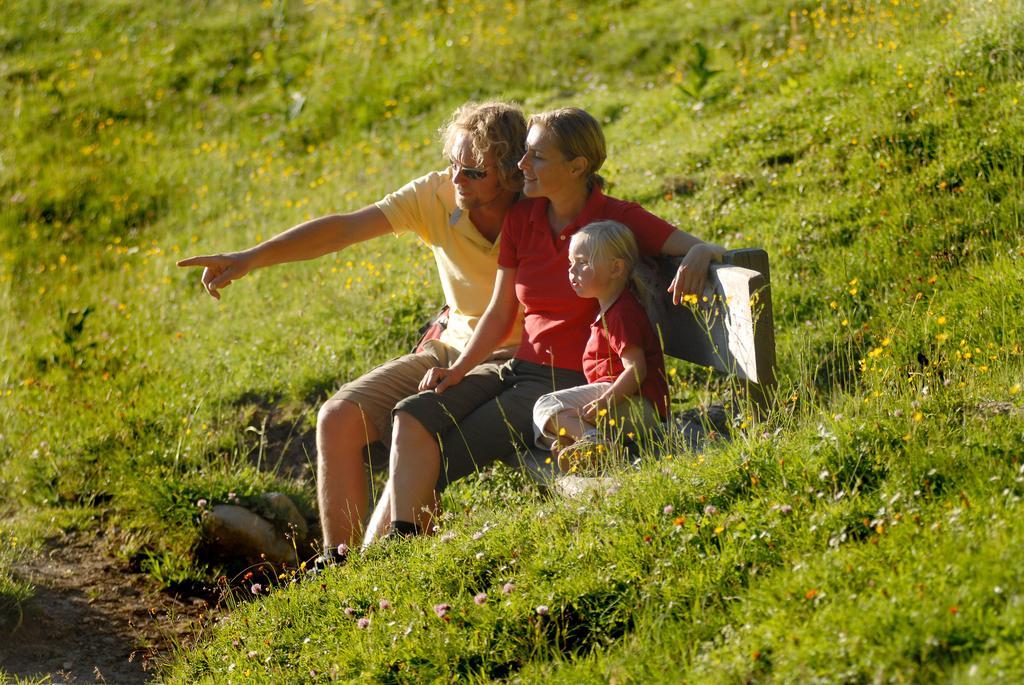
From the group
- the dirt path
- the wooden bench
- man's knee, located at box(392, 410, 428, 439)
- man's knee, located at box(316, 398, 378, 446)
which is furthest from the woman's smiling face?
the dirt path

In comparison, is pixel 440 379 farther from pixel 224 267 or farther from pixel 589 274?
pixel 224 267

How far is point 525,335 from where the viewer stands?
4809 millimetres

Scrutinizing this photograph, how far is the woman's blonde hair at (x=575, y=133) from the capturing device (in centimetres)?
453

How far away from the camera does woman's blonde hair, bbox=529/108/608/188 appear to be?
14.9 feet

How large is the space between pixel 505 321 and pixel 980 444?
2.06 meters

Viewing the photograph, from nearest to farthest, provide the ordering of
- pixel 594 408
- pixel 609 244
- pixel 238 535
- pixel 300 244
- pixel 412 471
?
pixel 594 408
pixel 609 244
pixel 412 471
pixel 300 244
pixel 238 535

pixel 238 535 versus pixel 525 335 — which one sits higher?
pixel 525 335

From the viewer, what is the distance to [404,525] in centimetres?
438

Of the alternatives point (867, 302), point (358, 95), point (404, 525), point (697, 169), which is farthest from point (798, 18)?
point (404, 525)

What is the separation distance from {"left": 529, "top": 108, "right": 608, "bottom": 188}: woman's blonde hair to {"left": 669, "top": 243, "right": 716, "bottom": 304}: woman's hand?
59 cm

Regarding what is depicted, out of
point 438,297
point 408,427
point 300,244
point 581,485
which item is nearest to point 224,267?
point 300,244

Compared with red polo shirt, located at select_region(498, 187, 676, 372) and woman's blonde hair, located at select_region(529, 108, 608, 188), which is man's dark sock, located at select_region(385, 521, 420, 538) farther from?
woman's blonde hair, located at select_region(529, 108, 608, 188)

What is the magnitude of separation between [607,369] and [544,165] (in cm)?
85

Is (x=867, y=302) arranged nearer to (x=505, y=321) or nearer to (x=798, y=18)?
(x=505, y=321)
